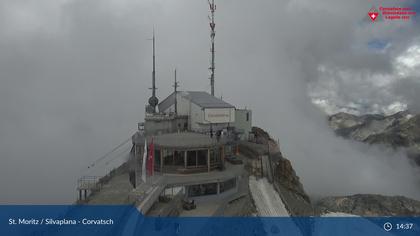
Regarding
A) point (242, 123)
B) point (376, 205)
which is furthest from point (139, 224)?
point (376, 205)

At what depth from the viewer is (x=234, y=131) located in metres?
62.8

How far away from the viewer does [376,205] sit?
11512cm

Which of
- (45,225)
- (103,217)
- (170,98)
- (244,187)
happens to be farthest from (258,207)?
(170,98)

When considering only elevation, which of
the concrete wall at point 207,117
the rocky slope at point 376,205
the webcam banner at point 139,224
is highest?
the concrete wall at point 207,117

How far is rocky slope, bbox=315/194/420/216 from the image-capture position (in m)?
110

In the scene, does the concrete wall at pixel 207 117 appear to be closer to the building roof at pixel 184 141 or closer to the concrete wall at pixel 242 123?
the concrete wall at pixel 242 123

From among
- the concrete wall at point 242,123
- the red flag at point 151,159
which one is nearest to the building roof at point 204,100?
the concrete wall at point 242,123

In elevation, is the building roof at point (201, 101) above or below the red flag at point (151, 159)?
above

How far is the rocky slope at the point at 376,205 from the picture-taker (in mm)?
110500

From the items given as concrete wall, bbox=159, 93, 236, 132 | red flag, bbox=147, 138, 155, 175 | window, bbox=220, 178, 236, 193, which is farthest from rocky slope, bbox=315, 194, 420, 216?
red flag, bbox=147, 138, 155, 175

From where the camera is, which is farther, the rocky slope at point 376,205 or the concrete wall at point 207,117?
the rocky slope at point 376,205

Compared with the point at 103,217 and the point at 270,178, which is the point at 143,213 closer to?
the point at 103,217

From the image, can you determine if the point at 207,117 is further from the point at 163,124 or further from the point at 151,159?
the point at 151,159

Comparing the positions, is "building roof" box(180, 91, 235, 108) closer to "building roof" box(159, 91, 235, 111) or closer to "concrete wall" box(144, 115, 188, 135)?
"building roof" box(159, 91, 235, 111)
